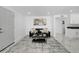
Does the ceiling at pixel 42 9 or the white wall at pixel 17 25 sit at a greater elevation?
the ceiling at pixel 42 9

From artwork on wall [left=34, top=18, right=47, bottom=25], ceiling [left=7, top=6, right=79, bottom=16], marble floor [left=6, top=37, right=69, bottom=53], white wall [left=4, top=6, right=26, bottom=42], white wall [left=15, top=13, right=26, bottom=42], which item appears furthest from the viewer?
artwork on wall [left=34, top=18, right=47, bottom=25]

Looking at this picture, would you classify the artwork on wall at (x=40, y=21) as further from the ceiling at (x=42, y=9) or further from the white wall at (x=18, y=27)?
the white wall at (x=18, y=27)

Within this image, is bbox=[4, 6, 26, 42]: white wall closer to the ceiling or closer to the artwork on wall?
the ceiling

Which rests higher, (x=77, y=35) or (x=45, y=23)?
(x=45, y=23)

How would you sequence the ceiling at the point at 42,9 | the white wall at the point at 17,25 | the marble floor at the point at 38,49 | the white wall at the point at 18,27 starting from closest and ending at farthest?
the marble floor at the point at 38,49, the ceiling at the point at 42,9, the white wall at the point at 17,25, the white wall at the point at 18,27

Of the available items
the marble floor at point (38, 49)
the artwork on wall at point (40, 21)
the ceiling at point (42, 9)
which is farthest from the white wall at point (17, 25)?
the artwork on wall at point (40, 21)

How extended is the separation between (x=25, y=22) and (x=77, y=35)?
4.76m

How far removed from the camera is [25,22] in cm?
855

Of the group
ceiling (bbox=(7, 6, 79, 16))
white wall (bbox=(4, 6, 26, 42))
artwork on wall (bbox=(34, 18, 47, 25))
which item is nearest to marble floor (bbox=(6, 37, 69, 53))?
white wall (bbox=(4, 6, 26, 42))

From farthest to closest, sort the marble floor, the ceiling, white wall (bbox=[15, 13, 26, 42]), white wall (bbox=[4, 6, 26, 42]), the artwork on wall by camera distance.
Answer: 1. the artwork on wall
2. white wall (bbox=[15, 13, 26, 42])
3. white wall (bbox=[4, 6, 26, 42])
4. the ceiling
5. the marble floor
